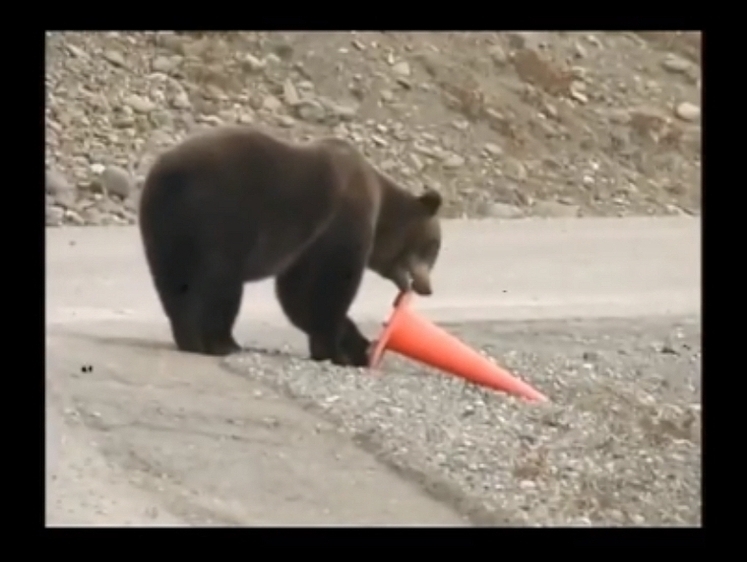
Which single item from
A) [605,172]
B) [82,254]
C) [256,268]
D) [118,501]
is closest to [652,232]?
[605,172]

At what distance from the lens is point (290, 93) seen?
3697 millimetres

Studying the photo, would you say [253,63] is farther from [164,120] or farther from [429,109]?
[429,109]

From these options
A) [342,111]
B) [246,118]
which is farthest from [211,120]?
[342,111]

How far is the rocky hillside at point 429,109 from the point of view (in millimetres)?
3121

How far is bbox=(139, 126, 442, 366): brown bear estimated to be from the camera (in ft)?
11.3

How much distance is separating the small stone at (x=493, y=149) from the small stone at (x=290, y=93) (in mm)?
511

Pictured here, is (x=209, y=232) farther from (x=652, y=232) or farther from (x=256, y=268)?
(x=652, y=232)

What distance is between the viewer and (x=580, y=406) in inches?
121

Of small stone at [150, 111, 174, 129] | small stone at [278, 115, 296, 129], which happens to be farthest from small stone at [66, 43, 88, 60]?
small stone at [278, 115, 296, 129]

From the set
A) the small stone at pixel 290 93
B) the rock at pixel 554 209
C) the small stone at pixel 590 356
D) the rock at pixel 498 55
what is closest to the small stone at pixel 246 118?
the small stone at pixel 290 93

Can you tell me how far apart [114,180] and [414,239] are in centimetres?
84

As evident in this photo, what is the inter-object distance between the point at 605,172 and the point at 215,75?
0.97 m

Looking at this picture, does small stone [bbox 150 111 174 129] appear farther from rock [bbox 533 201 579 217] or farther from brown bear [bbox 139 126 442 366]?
rock [bbox 533 201 579 217]

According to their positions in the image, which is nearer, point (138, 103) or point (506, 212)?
point (138, 103)
